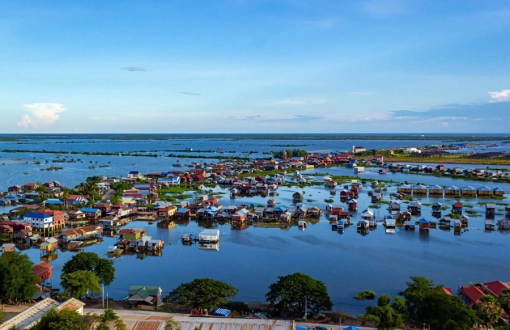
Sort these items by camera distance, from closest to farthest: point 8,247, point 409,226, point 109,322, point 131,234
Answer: point 109,322 < point 8,247 < point 131,234 < point 409,226

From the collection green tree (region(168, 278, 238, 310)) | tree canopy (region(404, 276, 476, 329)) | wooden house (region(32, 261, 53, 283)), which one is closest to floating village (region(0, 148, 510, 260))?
wooden house (region(32, 261, 53, 283))

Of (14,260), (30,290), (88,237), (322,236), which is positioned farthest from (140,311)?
(322,236)

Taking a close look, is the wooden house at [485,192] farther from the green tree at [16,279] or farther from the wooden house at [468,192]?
the green tree at [16,279]

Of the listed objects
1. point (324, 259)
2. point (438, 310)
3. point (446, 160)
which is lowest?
point (324, 259)

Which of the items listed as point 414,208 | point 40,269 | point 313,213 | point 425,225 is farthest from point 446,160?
point 40,269

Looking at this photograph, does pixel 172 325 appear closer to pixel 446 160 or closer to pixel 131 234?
pixel 131 234

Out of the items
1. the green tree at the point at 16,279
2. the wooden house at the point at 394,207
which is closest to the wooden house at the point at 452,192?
the wooden house at the point at 394,207

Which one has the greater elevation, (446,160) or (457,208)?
(446,160)
